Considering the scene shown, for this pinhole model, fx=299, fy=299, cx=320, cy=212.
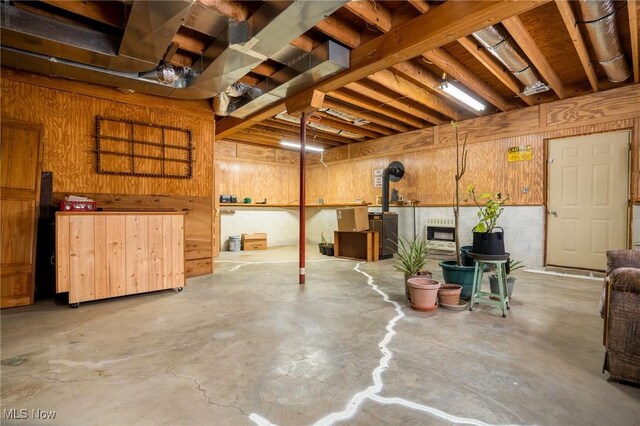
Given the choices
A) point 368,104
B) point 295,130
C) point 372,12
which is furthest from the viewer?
point 295,130

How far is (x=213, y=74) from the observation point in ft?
11.4

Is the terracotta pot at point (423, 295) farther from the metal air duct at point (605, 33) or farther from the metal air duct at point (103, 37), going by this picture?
the metal air duct at point (103, 37)

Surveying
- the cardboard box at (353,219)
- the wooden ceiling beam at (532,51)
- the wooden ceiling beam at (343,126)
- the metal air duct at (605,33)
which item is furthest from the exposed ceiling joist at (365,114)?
the metal air duct at (605,33)

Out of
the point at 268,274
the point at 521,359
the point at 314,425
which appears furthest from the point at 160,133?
the point at 521,359

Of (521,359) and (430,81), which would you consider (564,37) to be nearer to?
(430,81)

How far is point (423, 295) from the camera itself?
9.84 feet

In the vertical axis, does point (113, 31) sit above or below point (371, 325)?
above

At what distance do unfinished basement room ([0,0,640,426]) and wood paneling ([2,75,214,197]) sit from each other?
0.07 feet

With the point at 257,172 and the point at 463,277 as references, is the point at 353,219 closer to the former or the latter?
the point at 463,277

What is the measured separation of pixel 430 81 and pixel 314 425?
4526 mm

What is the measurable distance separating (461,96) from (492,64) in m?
0.82

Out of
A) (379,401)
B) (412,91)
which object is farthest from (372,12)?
(379,401)

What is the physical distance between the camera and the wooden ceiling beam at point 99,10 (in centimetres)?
261

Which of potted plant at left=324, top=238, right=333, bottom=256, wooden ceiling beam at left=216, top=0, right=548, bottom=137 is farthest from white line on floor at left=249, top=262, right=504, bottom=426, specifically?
potted plant at left=324, top=238, right=333, bottom=256
